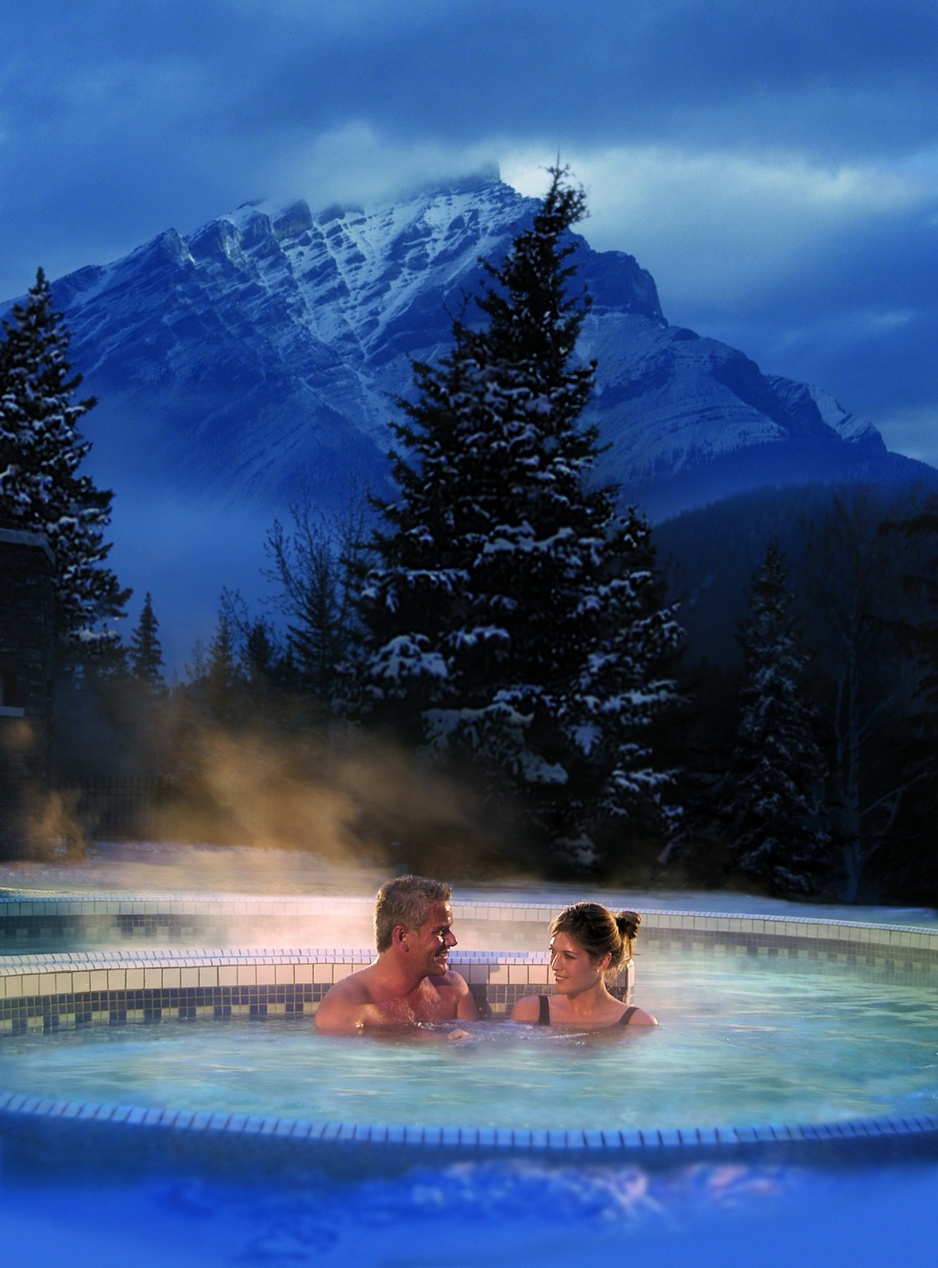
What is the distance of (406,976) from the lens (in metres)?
6.99

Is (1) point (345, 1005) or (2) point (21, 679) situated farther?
(2) point (21, 679)

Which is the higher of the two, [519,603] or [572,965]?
[519,603]

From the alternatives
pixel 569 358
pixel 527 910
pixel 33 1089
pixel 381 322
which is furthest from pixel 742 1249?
pixel 381 322

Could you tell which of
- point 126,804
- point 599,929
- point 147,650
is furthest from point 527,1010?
point 147,650

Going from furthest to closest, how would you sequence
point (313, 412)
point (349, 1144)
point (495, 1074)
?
point (313, 412), point (495, 1074), point (349, 1144)

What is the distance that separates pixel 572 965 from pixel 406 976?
82 cm

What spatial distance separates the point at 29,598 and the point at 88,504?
12.0 m

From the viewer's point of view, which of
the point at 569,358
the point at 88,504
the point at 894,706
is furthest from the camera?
the point at 88,504

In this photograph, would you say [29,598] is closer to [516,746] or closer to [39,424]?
[516,746]

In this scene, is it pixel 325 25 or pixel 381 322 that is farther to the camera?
pixel 381 322

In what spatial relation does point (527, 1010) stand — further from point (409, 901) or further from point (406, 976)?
point (409, 901)

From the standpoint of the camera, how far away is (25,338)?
29.6 meters

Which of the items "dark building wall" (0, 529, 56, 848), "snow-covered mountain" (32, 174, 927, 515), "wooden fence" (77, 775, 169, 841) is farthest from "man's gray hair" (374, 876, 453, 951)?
Result: "snow-covered mountain" (32, 174, 927, 515)

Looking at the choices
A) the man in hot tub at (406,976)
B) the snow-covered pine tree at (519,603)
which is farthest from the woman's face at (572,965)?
the snow-covered pine tree at (519,603)
